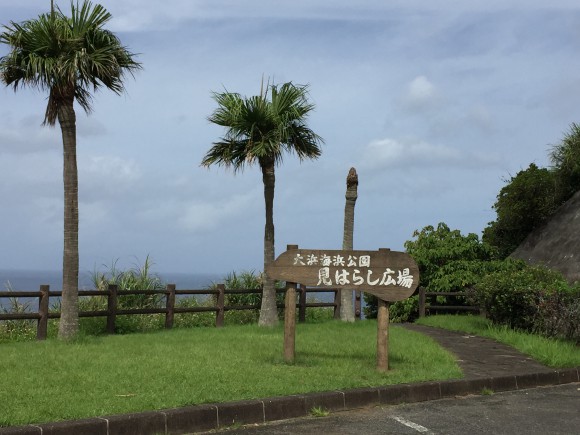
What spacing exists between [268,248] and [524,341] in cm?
655

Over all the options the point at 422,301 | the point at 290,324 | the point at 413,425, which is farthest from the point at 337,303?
the point at 413,425

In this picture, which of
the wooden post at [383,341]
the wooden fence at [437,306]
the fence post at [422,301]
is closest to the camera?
the wooden post at [383,341]

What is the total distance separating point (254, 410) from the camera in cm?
801

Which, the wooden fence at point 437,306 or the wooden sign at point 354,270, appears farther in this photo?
the wooden fence at point 437,306

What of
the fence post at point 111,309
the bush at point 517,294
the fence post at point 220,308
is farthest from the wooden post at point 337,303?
the fence post at point 111,309

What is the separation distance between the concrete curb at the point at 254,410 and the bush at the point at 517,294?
4.53 meters

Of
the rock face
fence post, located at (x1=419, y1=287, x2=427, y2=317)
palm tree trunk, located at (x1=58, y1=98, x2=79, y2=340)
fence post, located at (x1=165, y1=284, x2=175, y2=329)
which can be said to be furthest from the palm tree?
the rock face

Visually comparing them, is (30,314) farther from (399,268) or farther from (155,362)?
(399,268)

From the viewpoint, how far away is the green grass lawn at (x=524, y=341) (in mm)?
12175

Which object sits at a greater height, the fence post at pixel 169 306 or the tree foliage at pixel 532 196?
the tree foliage at pixel 532 196

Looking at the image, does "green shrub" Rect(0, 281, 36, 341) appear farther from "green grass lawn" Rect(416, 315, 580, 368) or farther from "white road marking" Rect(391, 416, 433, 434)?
"white road marking" Rect(391, 416, 433, 434)

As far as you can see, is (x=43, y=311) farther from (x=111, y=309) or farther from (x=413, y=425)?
(x=413, y=425)

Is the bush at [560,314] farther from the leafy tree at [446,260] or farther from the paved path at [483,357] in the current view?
the leafy tree at [446,260]

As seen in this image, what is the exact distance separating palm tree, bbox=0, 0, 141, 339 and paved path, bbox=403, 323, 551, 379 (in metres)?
7.51
